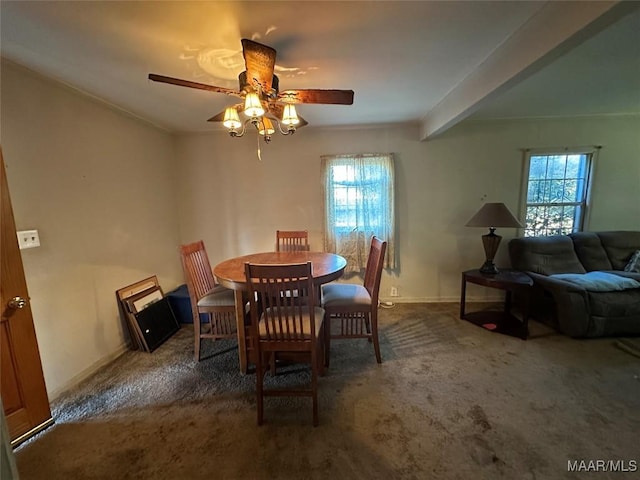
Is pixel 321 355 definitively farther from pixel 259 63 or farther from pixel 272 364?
pixel 259 63

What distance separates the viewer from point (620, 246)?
319 centimetres

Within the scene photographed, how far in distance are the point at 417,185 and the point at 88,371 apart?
154 inches

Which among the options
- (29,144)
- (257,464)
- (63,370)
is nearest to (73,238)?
(29,144)

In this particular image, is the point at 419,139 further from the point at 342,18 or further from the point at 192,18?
the point at 192,18

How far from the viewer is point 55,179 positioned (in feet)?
6.84

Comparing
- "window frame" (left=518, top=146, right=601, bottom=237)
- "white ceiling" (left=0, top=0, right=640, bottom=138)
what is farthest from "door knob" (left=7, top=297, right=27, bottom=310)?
"window frame" (left=518, top=146, right=601, bottom=237)

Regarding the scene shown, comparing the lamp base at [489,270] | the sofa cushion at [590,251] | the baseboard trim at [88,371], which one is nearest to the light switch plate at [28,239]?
the baseboard trim at [88,371]

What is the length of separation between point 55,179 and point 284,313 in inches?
79.7

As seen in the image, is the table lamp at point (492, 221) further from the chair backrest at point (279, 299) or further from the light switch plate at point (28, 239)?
the light switch plate at point (28, 239)

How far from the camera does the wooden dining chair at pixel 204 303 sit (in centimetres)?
241

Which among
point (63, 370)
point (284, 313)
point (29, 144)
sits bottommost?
point (63, 370)

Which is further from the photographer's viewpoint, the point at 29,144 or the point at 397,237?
the point at 397,237

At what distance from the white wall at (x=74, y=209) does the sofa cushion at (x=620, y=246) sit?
533 centimetres

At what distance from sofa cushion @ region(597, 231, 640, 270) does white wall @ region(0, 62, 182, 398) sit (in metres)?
5.33
